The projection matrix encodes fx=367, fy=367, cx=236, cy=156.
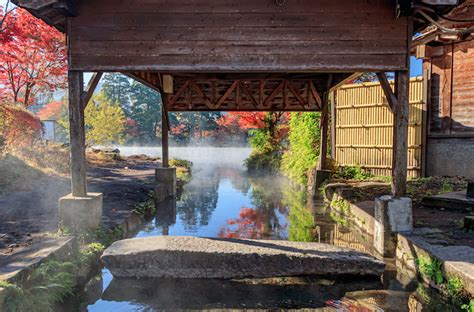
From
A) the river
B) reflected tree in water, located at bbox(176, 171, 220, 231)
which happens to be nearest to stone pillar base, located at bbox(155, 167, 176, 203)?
reflected tree in water, located at bbox(176, 171, 220, 231)

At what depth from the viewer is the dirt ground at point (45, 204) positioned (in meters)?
5.54

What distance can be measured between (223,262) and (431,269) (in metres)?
2.66

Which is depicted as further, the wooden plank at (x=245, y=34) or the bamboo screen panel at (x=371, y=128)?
the bamboo screen panel at (x=371, y=128)

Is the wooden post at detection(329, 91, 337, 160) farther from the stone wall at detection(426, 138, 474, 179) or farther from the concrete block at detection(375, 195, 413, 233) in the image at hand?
the concrete block at detection(375, 195, 413, 233)

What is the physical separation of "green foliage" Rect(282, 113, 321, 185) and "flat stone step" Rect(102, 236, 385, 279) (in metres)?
8.58

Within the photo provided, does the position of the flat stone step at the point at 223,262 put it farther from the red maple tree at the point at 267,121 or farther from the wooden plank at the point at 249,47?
the red maple tree at the point at 267,121

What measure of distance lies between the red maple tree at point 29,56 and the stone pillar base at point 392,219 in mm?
11693

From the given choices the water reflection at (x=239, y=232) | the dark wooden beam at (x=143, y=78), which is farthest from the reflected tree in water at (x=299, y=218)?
the dark wooden beam at (x=143, y=78)

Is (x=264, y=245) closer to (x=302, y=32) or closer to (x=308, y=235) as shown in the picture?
(x=308, y=235)

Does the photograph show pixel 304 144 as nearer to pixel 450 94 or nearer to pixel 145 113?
pixel 450 94

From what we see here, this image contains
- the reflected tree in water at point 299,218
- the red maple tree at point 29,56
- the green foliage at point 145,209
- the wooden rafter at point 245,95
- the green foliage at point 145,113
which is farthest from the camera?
the green foliage at point 145,113

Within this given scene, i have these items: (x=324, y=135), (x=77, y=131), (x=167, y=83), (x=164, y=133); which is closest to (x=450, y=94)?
(x=324, y=135)

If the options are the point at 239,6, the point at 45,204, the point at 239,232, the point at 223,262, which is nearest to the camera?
the point at 223,262

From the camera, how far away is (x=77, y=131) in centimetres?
588
